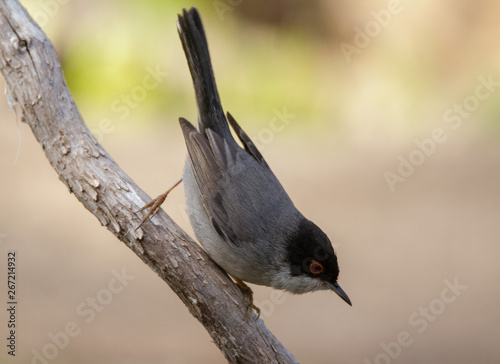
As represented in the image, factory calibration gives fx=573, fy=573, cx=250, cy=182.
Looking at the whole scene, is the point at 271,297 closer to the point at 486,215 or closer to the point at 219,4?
the point at 486,215

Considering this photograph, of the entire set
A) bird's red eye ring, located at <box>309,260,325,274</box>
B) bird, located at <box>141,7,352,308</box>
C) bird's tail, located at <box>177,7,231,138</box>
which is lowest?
bird's red eye ring, located at <box>309,260,325,274</box>

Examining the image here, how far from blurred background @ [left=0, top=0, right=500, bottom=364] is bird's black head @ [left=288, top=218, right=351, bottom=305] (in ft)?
9.12

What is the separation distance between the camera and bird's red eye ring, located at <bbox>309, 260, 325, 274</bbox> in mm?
3812

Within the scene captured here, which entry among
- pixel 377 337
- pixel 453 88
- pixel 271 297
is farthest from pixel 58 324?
Result: pixel 453 88

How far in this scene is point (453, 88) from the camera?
10.5 meters

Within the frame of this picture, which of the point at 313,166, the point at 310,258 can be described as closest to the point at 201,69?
the point at 310,258

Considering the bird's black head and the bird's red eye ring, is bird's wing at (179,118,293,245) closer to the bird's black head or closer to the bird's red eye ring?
the bird's black head

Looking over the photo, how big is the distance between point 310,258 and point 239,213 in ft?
1.91

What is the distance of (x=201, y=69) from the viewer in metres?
4.09

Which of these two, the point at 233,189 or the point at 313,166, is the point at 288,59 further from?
the point at 233,189

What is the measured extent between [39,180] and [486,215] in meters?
6.76

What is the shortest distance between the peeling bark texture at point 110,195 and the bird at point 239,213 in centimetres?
15

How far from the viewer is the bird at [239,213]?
3842mm

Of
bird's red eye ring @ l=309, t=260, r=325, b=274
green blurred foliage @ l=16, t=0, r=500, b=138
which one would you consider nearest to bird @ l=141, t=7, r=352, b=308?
bird's red eye ring @ l=309, t=260, r=325, b=274
